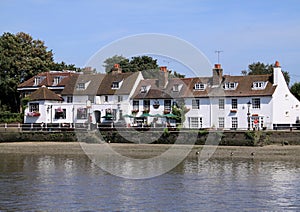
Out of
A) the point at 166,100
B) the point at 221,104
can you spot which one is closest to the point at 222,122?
the point at 221,104

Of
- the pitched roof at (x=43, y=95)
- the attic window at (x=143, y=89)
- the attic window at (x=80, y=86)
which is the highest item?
the attic window at (x=80, y=86)

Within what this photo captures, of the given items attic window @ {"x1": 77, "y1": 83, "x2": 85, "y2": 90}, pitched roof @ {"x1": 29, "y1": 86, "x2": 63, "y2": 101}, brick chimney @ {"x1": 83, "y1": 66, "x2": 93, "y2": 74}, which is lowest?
pitched roof @ {"x1": 29, "y1": 86, "x2": 63, "y2": 101}

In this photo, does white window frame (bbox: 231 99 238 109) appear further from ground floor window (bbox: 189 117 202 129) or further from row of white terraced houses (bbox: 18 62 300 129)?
ground floor window (bbox: 189 117 202 129)

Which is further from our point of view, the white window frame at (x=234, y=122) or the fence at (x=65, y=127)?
the white window frame at (x=234, y=122)

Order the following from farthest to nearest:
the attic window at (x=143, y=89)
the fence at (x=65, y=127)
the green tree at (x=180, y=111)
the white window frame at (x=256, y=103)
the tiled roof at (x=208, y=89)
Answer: the attic window at (x=143, y=89) → the green tree at (x=180, y=111) → the tiled roof at (x=208, y=89) → the white window frame at (x=256, y=103) → the fence at (x=65, y=127)

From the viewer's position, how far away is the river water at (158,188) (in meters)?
26.4

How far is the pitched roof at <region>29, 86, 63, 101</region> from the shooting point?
66.6 metres

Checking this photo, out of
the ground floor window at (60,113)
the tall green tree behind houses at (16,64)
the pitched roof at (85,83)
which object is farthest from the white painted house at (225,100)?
the tall green tree behind houses at (16,64)

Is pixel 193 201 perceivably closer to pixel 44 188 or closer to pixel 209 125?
pixel 44 188

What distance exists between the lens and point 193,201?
2742 cm

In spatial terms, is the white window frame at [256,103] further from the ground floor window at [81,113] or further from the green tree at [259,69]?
the green tree at [259,69]

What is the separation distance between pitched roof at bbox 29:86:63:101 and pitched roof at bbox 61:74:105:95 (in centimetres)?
161

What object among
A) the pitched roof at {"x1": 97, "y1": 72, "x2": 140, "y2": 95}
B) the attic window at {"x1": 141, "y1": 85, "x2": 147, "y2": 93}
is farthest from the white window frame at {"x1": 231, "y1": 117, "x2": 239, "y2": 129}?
the pitched roof at {"x1": 97, "y1": 72, "x2": 140, "y2": 95}

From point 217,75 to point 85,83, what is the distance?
15631mm
